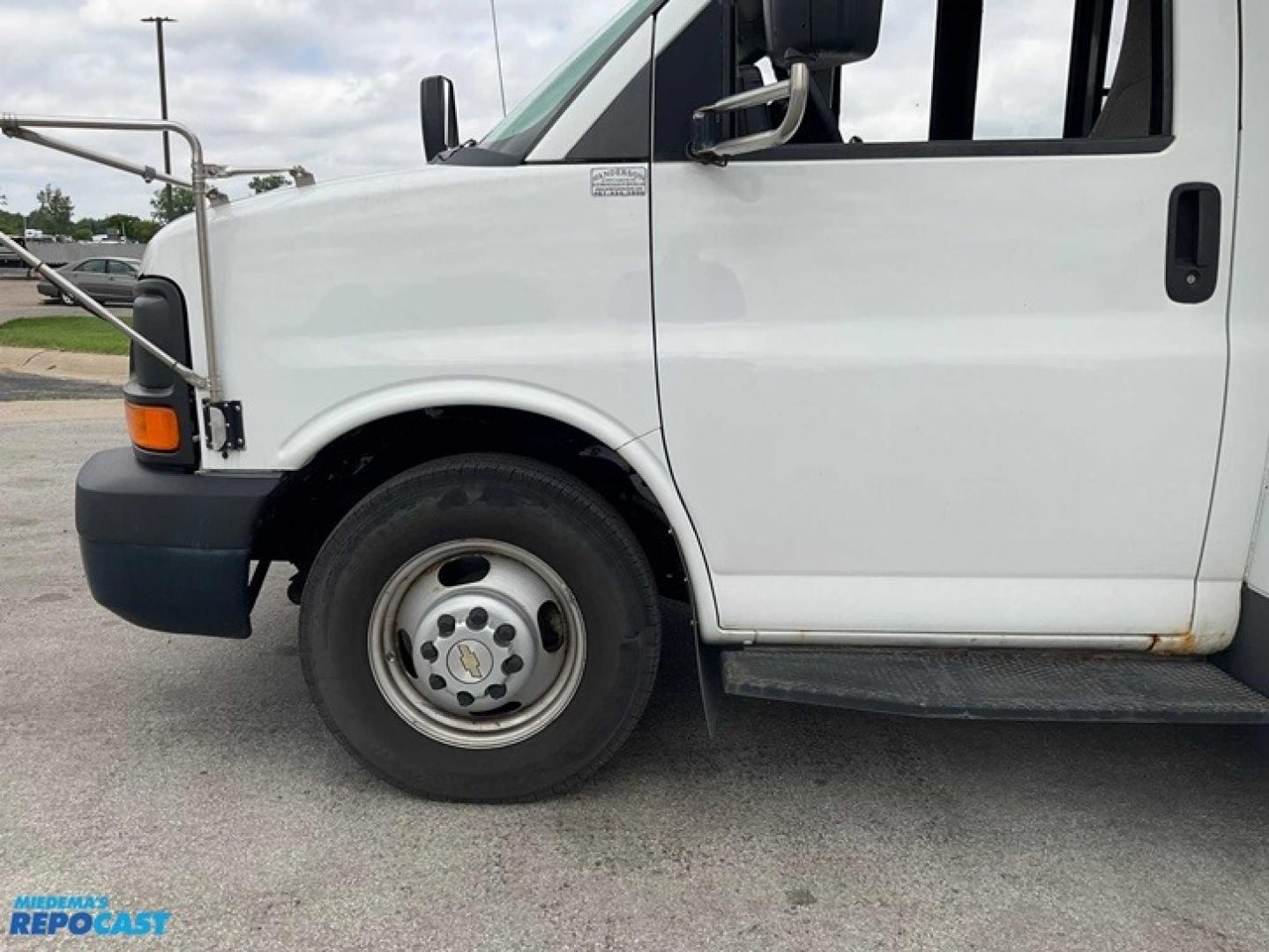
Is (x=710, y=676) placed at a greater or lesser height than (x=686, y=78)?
lesser

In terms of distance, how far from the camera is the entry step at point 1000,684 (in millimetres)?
2566

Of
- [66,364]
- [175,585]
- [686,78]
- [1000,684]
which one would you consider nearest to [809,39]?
[686,78]

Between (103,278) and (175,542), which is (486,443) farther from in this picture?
(103,278)

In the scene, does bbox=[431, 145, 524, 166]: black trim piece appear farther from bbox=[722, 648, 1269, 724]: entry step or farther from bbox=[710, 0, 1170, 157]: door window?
bbox=[722, 648, 1269, 724]: entry step

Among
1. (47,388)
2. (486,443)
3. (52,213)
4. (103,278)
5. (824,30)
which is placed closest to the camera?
(824,30)

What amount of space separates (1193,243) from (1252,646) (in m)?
1.01

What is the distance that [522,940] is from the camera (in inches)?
94.5

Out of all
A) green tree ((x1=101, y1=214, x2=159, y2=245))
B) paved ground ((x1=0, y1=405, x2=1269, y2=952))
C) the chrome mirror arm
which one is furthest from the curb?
green tree ((x1=101, y1=214, x2=159, y2=245))

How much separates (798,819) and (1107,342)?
4.87 ft

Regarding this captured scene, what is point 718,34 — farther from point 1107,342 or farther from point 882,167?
point 1107,342

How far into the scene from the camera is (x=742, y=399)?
2676 mm

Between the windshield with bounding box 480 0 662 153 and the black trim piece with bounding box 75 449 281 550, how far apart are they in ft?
→ 3.55

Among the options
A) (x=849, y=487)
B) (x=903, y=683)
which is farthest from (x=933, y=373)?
(x=903, y=683)

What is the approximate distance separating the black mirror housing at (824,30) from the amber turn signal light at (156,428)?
1.81m
